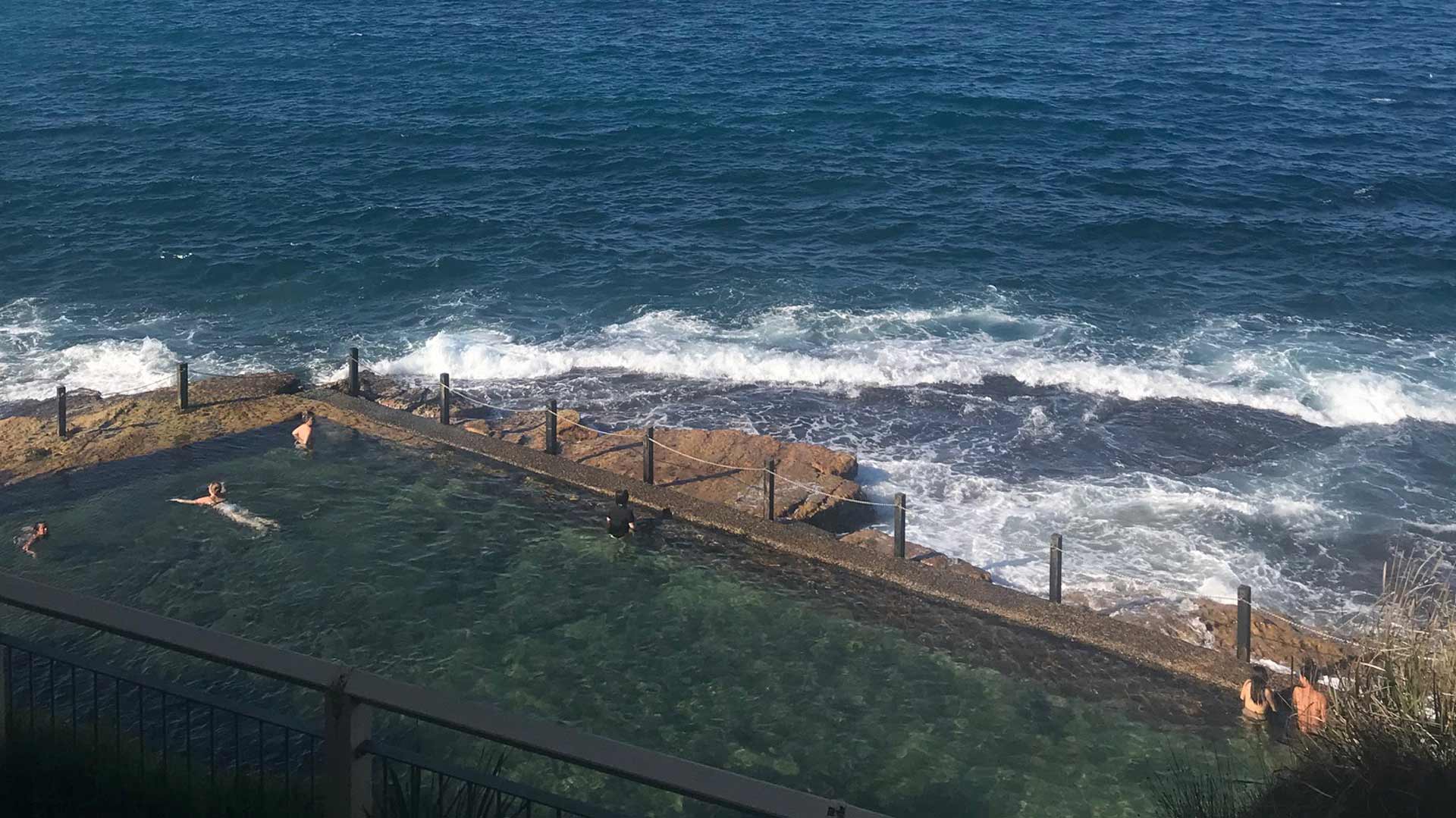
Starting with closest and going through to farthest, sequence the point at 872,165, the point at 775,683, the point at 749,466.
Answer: the point at 775,683
the point at 749,466
the point at 872,165

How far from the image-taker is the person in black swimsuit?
1811 centimetres

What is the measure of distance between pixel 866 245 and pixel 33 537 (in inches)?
888

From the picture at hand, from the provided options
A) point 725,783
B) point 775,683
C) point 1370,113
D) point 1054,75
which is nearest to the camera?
point 725,783

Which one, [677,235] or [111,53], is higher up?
[111,53]

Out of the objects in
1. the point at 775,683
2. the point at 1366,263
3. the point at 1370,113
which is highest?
the point at 1370,113

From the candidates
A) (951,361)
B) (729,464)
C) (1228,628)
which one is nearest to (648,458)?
(729,464)

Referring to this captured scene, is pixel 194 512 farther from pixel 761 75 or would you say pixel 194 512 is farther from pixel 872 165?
pixel 761 75

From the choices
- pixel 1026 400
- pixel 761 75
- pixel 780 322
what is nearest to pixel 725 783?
pixel 1026 400

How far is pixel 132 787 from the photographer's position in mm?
6324

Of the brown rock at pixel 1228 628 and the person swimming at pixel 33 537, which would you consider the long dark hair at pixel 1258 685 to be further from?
the person swimming at pixel 33 537

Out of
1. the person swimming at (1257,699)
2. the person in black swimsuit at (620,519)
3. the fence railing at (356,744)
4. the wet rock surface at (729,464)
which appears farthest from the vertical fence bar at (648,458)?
the fence railing at (356,744)

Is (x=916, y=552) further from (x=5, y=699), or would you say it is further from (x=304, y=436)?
(x=5, y=699)

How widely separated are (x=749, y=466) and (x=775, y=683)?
20.5 ft

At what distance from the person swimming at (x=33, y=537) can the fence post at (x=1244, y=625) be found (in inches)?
618
